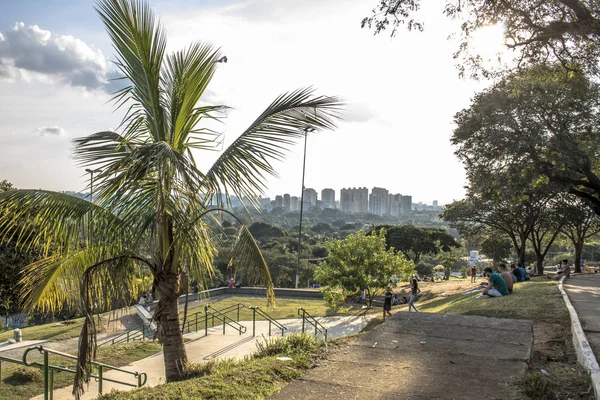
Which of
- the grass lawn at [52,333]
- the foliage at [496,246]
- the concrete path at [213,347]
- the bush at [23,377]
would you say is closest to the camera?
the concrete path at [213,347]

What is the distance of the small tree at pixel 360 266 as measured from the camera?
69.1ft

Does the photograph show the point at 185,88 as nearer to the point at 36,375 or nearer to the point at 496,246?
the point at 36,375

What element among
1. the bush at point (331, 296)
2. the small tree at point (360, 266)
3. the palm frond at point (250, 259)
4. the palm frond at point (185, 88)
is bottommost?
the bush at point (331, 296)

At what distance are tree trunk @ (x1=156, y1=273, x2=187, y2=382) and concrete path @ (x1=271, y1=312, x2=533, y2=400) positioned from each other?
227cm

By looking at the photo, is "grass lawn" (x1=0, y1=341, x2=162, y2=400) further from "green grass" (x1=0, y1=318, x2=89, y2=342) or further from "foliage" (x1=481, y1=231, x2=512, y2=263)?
"foliage" (x1=481, y1=231, x2=512, y2=263)

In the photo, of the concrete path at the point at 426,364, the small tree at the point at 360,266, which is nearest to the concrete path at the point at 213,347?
the small tree at the point at 360,266

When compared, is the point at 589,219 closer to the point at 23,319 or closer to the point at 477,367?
the point at 477,367

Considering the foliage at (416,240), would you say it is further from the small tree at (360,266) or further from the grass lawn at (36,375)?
the grass lawn at (36,375)


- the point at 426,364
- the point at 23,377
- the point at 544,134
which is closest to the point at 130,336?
the point at 23,377

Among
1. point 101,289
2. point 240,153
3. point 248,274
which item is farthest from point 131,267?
point 240,153

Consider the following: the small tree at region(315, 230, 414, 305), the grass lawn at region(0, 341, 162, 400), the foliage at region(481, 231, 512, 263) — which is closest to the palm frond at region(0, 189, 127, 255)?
the grass lawn at region(0, 341, 162, 400)

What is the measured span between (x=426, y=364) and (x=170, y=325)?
3.28 meters

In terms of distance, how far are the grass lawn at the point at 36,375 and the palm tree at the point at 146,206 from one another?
432 cm

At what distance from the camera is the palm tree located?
5.34 m
